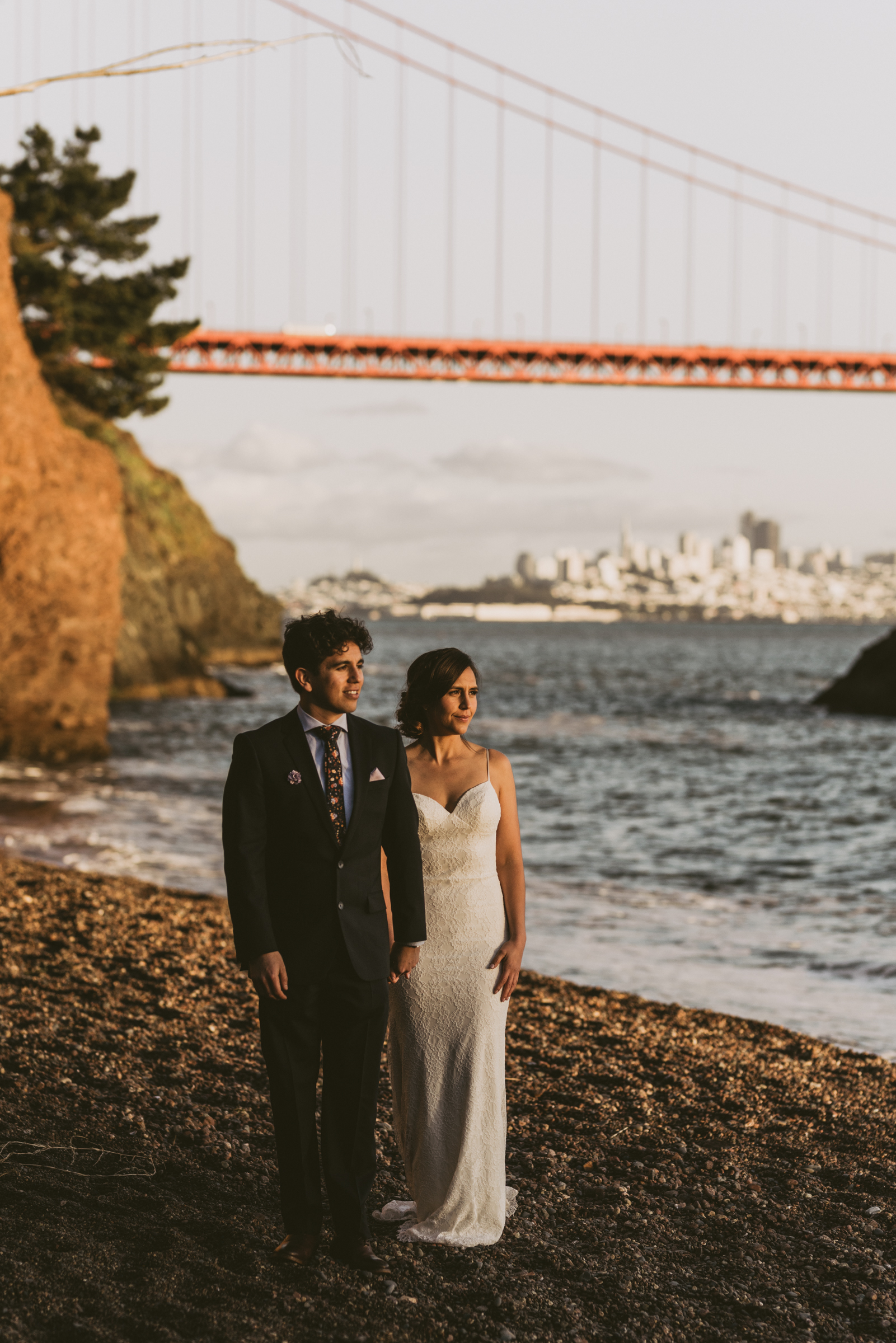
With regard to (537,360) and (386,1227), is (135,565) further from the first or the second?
(386,1227)

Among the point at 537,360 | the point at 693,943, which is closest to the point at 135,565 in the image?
the point at 537,360

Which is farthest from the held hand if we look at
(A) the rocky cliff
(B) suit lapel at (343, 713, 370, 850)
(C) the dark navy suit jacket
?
(A) the rocky cliff

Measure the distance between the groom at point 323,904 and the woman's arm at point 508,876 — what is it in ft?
0.98

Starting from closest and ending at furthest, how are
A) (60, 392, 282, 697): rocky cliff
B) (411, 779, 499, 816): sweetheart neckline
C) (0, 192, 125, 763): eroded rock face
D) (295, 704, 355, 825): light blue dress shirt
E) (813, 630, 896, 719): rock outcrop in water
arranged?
(295, 704, 355, 825): light blue dress shirt < (411, 779, 499, 816): sweetheart neckline < (0, 192, 125, 763): eroded rock face < (813, 630, 896, 719): rock outcrop in water < (60, 392, 282, 697): rocky cliff

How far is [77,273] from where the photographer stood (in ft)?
90.4

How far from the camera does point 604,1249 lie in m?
3.61

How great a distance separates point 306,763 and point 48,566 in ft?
61.1

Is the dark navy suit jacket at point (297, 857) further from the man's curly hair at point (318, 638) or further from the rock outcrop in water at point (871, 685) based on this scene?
the rock outcrop in water at point (871, 685)

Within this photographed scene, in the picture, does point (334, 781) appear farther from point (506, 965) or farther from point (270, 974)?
point (506, 965)

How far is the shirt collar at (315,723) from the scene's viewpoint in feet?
10.5

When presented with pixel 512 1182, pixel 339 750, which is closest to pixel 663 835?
pixel 512 1182

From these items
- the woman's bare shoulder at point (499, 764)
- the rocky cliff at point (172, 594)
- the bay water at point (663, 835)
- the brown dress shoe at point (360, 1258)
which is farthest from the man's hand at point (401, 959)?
the rocky cliff at point (172, 594)

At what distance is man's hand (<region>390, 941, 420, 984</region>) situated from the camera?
330cm

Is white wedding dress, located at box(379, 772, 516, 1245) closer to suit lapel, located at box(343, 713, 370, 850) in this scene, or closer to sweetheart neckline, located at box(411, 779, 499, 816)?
sweetheart neckline, located at box(411, 779, 499, 816)
